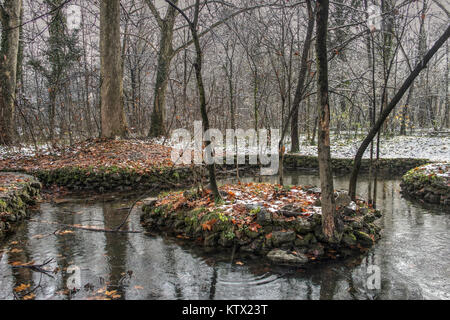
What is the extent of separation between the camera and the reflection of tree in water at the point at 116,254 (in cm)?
430

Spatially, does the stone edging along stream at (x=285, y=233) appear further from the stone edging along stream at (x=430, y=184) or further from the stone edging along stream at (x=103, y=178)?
the stone edging along stream at (x=103, y=178)

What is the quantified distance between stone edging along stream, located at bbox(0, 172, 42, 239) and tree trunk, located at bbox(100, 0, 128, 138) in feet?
14.4

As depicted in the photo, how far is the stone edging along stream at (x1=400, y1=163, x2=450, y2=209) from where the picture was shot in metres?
8.75

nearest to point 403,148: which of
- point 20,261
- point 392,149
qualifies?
point 392,149

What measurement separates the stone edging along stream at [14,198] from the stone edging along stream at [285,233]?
12.0 feet

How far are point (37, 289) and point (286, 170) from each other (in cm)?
1254

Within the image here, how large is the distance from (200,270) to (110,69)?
1078 centimetres

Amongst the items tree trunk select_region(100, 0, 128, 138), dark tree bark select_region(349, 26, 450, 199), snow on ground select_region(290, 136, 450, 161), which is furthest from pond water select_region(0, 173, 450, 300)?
snow on ground select_region(290, 136, 450, 161)

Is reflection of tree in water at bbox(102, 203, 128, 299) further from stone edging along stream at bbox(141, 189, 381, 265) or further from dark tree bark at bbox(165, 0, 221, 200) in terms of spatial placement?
dark tree bark at bbox(165, 0, 221, 200)

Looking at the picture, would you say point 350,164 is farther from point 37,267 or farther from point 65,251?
point 37,267

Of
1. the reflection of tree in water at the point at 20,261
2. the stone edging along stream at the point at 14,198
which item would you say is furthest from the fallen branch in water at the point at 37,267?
the stone edging along stream at the point at 14,198

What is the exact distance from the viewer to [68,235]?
635cm
